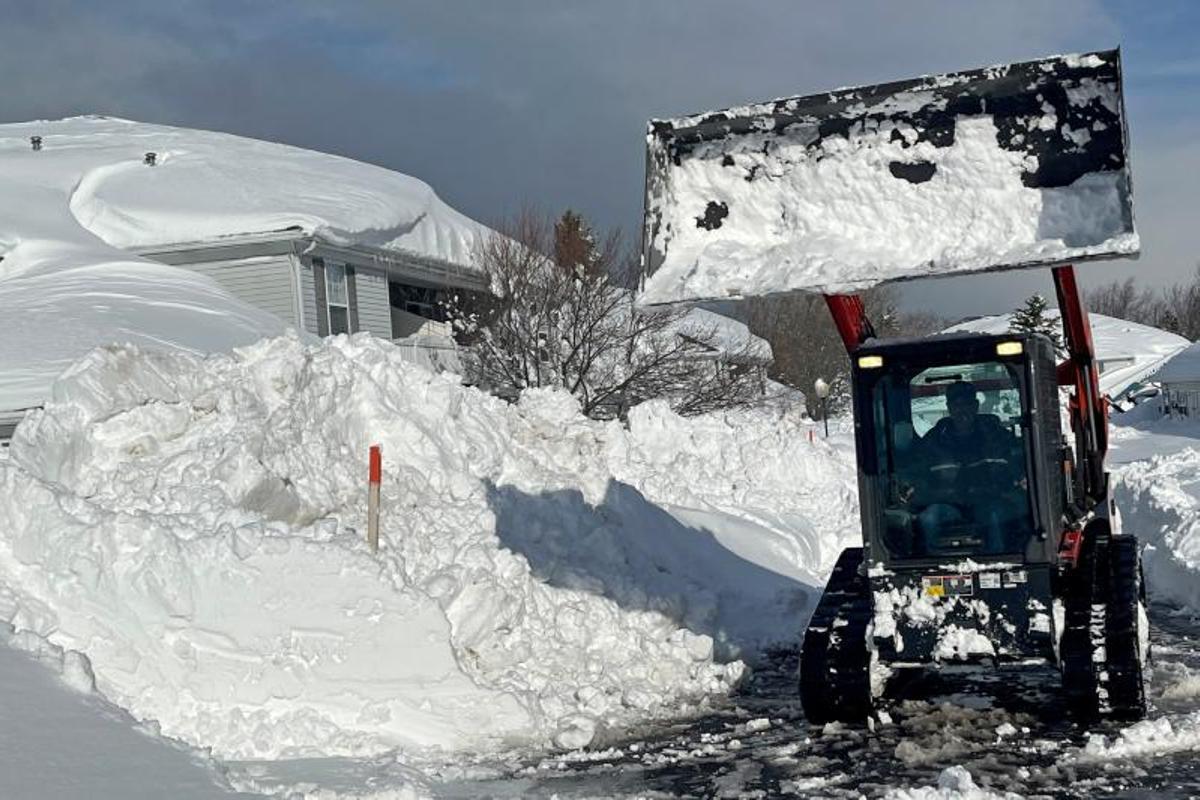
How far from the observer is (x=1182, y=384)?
180 ft

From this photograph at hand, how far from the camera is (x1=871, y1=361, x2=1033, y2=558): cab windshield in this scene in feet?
31.2

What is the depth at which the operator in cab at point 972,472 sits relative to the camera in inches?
375

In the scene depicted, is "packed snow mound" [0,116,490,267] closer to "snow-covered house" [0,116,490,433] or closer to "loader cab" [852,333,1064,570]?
"snow-covered house" [0,116,490,433]

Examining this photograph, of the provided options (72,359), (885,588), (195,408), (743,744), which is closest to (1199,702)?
(885,588)

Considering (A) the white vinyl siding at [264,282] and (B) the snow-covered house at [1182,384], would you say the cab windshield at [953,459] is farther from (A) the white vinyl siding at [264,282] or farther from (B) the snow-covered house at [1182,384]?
(B) the snow-covered house at [1182,384]

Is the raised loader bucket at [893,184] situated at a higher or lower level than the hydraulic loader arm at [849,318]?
higher

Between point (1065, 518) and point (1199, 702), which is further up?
point (1065, 518)

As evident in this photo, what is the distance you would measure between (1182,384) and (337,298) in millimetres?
38863

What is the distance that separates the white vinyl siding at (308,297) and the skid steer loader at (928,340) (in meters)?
15.3

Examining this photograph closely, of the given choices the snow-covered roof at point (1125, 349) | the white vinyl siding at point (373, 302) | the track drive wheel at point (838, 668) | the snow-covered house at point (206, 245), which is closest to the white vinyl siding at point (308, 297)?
the snow-covered house at point (206, 245)

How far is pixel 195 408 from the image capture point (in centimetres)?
1352

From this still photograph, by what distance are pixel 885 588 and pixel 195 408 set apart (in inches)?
266

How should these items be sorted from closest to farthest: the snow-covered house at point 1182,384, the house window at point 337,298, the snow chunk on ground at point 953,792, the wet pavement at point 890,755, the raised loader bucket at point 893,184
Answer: the snow chunk on ground at point 953,792, the wet pavement at point 890,755, the raised loader bucket at point 893,184, the house window at point 337,298, the snow-covered house at point 1182,384

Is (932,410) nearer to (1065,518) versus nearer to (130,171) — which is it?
(1065,518)
